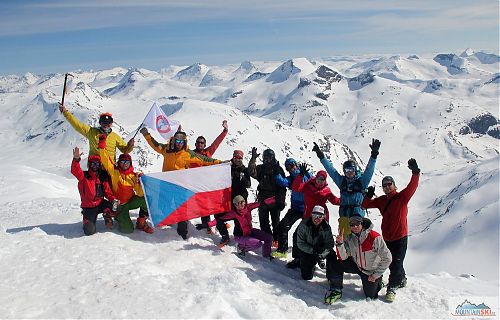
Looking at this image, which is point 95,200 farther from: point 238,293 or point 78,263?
point 238,293

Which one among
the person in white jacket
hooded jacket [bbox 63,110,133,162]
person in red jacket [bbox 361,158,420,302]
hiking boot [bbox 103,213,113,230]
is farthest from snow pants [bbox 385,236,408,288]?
hooded jacket [bbox 63,110,133,162]

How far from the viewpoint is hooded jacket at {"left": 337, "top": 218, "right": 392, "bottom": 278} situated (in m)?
10.1

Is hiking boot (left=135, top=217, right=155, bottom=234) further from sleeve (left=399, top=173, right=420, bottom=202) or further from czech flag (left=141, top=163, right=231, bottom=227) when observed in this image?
sleeve (left=399, top=173, right=420, bottom=202)

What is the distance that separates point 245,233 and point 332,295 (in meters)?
3.35

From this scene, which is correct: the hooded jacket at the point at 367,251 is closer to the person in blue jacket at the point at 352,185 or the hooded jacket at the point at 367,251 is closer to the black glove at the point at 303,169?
the person in blue jacket at the point at 352,185

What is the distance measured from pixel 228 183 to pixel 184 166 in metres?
1.56

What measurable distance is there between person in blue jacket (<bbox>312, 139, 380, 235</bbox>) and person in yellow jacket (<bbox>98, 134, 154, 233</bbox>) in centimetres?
587

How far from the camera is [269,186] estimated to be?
1327cm

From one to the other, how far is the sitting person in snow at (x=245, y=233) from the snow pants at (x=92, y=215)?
3565mm

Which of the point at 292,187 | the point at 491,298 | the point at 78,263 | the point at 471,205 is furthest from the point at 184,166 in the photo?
the point at 471,205

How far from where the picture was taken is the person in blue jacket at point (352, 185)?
444 inches

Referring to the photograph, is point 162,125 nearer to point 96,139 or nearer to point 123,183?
point 96,139

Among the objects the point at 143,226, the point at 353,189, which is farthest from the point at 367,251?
the point at 143,226

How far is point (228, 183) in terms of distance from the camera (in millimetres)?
13391
